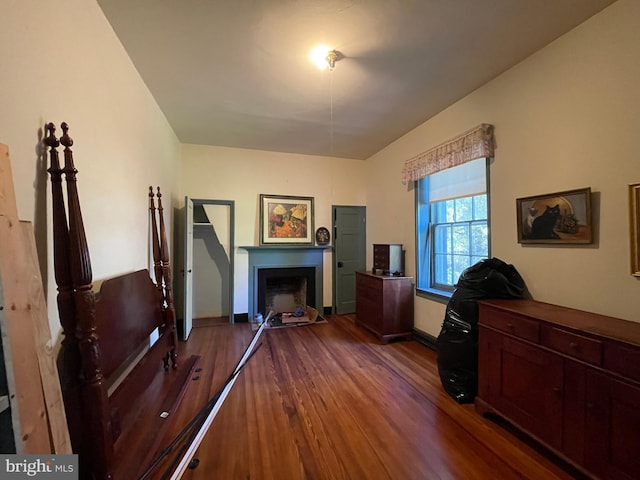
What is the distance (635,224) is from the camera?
1.58 metres

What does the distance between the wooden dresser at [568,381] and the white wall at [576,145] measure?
0.87 ft

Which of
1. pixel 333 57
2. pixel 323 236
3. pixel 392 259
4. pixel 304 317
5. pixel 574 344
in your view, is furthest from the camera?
pixel 323 236

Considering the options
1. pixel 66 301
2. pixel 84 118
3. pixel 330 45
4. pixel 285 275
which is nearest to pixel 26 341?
pixel 66 301

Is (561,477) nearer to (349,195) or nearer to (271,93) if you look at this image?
(271,93)

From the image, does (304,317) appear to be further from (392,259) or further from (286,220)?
(392,259)

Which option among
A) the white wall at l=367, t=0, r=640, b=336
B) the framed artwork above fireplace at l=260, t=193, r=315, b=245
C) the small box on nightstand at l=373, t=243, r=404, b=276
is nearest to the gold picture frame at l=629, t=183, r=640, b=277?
the white wall at l=367, t=0, r=640, b=336

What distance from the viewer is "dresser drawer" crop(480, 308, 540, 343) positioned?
1723 millimetres

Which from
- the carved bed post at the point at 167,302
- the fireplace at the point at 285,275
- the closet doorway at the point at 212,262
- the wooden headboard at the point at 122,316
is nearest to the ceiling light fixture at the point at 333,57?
the carved bed post at the point at 167,302

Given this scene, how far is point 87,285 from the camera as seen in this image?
1.22 meters

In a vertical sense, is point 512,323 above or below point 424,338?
above

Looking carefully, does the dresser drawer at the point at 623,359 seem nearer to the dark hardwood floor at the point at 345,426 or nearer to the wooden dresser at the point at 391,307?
the dark hardwood floor at the point at 345,426

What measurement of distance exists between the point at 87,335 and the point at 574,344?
2.52 metres

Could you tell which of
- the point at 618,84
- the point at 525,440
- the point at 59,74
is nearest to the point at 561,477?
Answer: the point at 525,440

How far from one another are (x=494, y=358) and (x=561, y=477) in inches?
26.1
